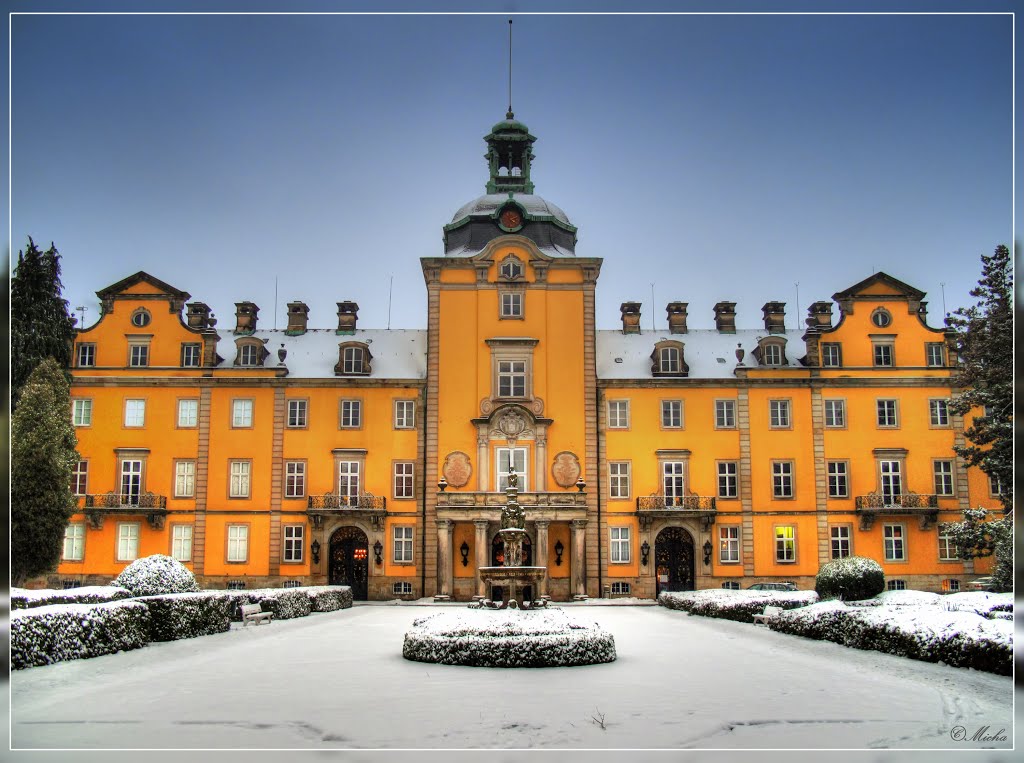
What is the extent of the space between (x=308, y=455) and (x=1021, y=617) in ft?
134

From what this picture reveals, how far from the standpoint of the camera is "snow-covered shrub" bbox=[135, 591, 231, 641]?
2427 cm

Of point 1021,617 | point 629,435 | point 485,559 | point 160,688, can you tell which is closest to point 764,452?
point 629,435

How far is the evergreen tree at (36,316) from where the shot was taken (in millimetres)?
44625

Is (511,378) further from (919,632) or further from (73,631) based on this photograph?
(73,631)

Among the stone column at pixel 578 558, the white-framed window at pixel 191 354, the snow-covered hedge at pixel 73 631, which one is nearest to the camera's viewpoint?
the snow-covered hedge at pixel 73 631

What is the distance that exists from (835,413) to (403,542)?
20987 millimetres

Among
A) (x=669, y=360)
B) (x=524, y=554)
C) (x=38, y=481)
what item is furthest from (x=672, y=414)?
(x=38, y=481)

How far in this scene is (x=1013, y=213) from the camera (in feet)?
33.4

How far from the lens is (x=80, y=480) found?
46969mm

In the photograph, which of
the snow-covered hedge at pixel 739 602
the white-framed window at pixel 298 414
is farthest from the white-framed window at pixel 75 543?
the snow-covered hedge at pixel 739 602

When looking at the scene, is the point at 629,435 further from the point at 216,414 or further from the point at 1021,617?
the point at 1021,617

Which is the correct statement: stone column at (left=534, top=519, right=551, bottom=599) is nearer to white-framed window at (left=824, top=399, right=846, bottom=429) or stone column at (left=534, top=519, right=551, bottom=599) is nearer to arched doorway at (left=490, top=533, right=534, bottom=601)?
arched doorway at (left=490, top=533, right=534, bottom=601)

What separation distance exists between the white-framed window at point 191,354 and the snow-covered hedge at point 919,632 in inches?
1250

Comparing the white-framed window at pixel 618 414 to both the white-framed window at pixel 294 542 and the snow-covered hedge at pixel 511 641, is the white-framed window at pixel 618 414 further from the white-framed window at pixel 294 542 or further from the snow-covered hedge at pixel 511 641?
the snow-covered hedge at pixel 511 641
